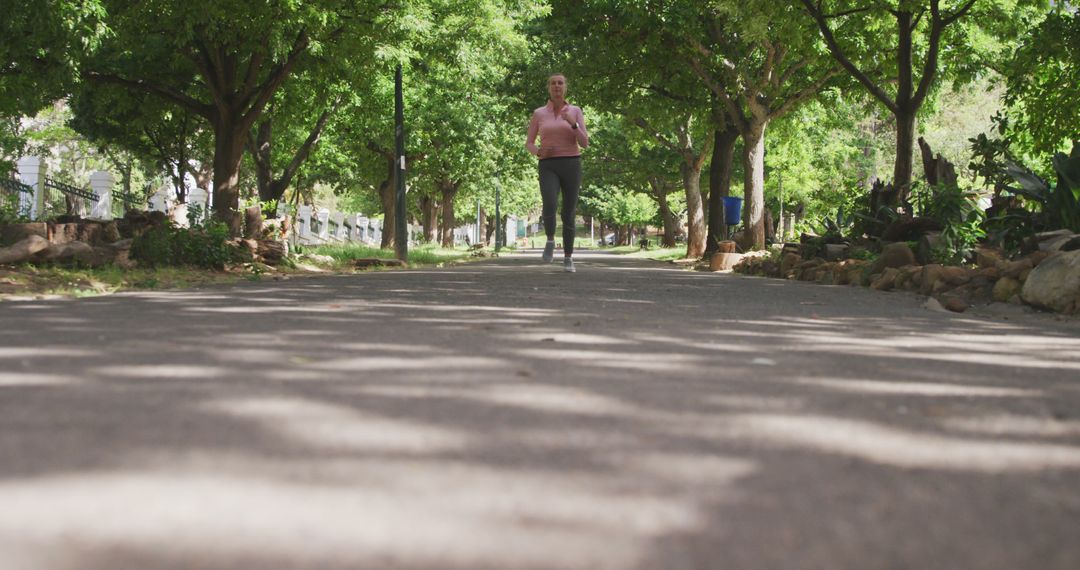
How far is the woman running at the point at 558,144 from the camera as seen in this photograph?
10.5 m

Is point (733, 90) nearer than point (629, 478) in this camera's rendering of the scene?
No

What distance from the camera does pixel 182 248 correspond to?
11633mm

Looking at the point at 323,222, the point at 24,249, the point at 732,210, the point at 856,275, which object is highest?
the point at 732,210

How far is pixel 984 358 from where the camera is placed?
4238 mm

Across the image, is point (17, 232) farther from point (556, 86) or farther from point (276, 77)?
point (276, 77)

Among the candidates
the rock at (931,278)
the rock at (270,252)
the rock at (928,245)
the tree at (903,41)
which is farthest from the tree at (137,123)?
the rock at (931,278)

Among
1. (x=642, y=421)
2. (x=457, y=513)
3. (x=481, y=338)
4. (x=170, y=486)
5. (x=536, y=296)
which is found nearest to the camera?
(x=457, y=513)

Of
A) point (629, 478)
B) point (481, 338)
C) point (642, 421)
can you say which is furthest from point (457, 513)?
point (481, 338)

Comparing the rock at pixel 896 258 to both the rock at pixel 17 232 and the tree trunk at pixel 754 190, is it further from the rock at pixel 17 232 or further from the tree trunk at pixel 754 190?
the tree trunk at pixel 754 190

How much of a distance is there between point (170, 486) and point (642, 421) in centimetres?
127

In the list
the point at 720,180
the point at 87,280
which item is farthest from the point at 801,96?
the point at 87,280

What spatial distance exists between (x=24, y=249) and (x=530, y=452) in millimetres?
8719

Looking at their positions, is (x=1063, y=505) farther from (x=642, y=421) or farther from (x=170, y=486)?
(x=170, y=486)

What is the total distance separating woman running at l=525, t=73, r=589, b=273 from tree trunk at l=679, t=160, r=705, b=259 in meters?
13.4
